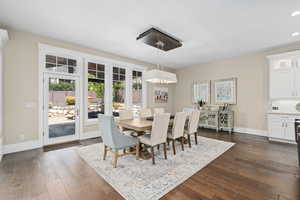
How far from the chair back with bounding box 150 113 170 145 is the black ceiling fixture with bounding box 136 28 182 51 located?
188 centimetres

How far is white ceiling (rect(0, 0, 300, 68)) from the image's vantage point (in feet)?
7.86

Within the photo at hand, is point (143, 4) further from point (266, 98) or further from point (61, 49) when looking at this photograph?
point (266, 98)

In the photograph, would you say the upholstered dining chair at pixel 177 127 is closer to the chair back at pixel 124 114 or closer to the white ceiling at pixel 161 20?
the chair back at pixel 124 114

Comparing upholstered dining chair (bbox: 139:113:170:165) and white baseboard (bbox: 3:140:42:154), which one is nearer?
upholstered dining chair (bbox: 139:113:170:165)

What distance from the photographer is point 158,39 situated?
3.50 meters

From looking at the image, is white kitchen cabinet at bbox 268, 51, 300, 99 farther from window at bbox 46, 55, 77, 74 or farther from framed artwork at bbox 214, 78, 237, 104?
window at bbox 46, 55, 77, 74

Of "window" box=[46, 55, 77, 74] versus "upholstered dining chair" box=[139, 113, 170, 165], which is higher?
"window" box=[46, 55, 77, 74]

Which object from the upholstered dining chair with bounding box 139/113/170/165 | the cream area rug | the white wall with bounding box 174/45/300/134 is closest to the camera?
the cream area rug

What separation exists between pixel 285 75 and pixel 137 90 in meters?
4.83

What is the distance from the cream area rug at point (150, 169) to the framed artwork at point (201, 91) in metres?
2.92

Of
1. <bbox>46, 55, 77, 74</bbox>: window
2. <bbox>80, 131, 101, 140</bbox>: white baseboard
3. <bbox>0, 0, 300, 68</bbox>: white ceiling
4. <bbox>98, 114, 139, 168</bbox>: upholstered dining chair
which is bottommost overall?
<bbox>80, 131, 101, 140</bbox>: white baseboard

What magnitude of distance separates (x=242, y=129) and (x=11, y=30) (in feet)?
24.3

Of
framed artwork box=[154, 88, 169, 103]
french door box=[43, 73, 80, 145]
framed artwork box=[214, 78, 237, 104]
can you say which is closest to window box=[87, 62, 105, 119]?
french door box=[43, 73, 80, 145]

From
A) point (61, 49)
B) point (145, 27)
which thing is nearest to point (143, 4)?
point (145, 27)
